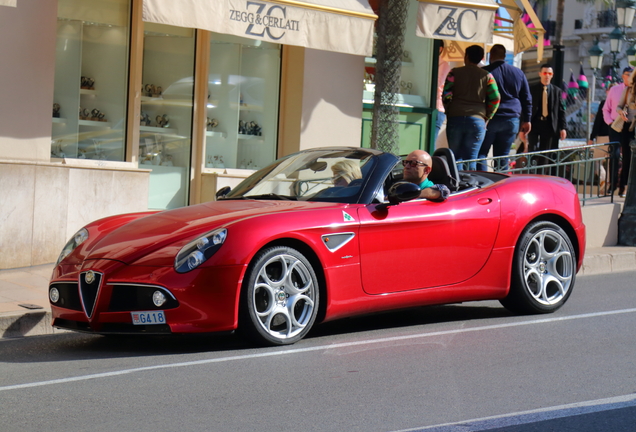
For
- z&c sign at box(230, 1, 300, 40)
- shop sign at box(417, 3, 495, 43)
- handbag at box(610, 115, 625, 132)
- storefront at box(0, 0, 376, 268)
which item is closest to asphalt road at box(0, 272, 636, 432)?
storefront at box(0, 0, 376, 268)

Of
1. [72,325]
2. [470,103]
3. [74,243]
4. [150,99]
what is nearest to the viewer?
[72,325]

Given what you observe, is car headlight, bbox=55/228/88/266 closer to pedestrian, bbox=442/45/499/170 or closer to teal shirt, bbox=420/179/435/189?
teal shirt, bbox=420/179/435/189

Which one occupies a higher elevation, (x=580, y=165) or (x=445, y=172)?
(x=580, y=165)

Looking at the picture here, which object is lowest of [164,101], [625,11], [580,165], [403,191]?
[403,191]

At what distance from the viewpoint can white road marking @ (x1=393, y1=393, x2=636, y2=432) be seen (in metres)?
4.16

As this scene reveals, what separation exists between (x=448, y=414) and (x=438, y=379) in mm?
776

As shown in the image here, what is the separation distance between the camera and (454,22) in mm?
11461

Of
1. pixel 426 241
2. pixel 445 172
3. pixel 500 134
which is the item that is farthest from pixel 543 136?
pixel 426 241

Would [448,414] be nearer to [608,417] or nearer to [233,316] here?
[608,417]

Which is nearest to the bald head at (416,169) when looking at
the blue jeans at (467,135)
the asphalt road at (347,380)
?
the asphalt road at (347,380)

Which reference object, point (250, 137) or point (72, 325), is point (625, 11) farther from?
point (72, 325)

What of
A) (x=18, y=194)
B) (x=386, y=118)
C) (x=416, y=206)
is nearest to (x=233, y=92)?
(x=386, y=118)

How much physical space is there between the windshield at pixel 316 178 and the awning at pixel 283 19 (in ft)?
10.6

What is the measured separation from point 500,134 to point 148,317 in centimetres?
743
